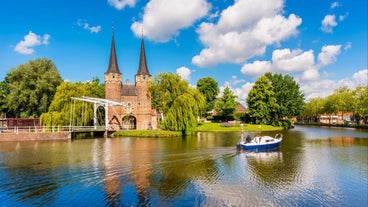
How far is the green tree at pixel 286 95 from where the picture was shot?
184 feet

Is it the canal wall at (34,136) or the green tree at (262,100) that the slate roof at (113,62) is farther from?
the green tree at (262,100)

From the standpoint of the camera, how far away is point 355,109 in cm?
5784

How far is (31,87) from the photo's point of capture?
133ft

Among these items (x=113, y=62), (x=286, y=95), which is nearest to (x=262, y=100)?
(x=286, y=95)

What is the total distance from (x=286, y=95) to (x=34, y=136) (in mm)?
49036

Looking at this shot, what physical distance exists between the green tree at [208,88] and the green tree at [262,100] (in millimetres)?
10863

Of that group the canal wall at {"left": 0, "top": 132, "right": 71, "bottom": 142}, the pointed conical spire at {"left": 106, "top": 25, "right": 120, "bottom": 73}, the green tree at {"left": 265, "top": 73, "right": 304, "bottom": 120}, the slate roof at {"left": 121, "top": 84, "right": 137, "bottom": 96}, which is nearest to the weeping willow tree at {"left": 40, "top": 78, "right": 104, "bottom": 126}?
the canal wall at {"left": 0, "top": 132, "right": 71, "bottom": 142}

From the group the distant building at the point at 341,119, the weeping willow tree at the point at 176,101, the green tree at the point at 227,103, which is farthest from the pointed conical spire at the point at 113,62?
the distant building at the point at 341,119

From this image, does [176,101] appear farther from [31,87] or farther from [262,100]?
[262,100]

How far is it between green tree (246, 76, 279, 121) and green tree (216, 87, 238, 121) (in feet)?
16.3

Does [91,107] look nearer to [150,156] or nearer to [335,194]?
[150,156]

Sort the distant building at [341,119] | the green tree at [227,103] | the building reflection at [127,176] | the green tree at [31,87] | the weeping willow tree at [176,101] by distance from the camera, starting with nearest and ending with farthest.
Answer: the building reflection at [127,176], the weeping willow tree at [176,101], the green tree at [31,87], the green tree at [227,103], the distant building at [341,119]

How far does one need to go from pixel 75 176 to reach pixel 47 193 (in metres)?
2.36

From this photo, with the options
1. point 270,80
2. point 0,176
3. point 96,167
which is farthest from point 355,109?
point 0,176
